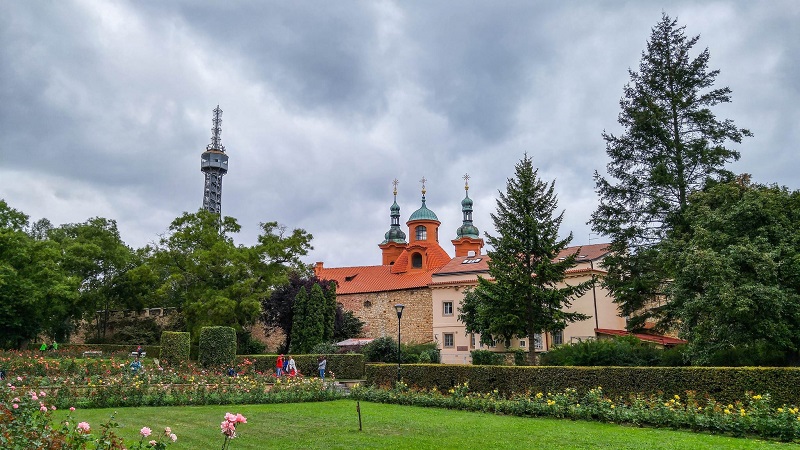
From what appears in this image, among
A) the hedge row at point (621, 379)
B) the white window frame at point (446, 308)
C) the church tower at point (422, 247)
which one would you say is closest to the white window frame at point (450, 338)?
the white window frame at point (446, 308)

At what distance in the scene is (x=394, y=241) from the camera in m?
53.4

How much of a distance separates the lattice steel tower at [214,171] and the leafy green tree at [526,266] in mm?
69976

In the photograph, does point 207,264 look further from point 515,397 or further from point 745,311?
point 745,311

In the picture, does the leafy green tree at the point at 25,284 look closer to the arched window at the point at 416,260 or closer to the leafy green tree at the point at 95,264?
the leafy green tree at the point at 95,264

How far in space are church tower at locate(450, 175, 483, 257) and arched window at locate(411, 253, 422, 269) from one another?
16.9ft

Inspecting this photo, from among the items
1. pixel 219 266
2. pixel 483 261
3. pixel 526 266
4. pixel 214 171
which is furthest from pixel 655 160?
pixel 214 171

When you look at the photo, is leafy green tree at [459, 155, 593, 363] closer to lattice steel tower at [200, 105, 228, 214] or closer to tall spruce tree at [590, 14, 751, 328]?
tall spruce tree at [590, 14, 751, 328]

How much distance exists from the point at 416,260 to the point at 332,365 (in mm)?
18744

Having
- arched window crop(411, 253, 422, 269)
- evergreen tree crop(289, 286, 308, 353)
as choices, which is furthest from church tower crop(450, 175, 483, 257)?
evergreen tree crop(289, 286, 308, 353)

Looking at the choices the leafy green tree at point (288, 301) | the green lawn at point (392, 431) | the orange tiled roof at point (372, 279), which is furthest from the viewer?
the orange tiled roof at point (372, 279)

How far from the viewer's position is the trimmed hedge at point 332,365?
25781 mm

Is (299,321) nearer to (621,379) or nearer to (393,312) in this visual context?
(393,312)

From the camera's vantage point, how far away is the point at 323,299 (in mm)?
36062

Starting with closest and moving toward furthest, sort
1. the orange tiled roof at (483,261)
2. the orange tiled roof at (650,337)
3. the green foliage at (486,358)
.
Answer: the green foliage at (486,358) → the orange tiled roof at (650,337) → the orange tiled roof at (483,261)
